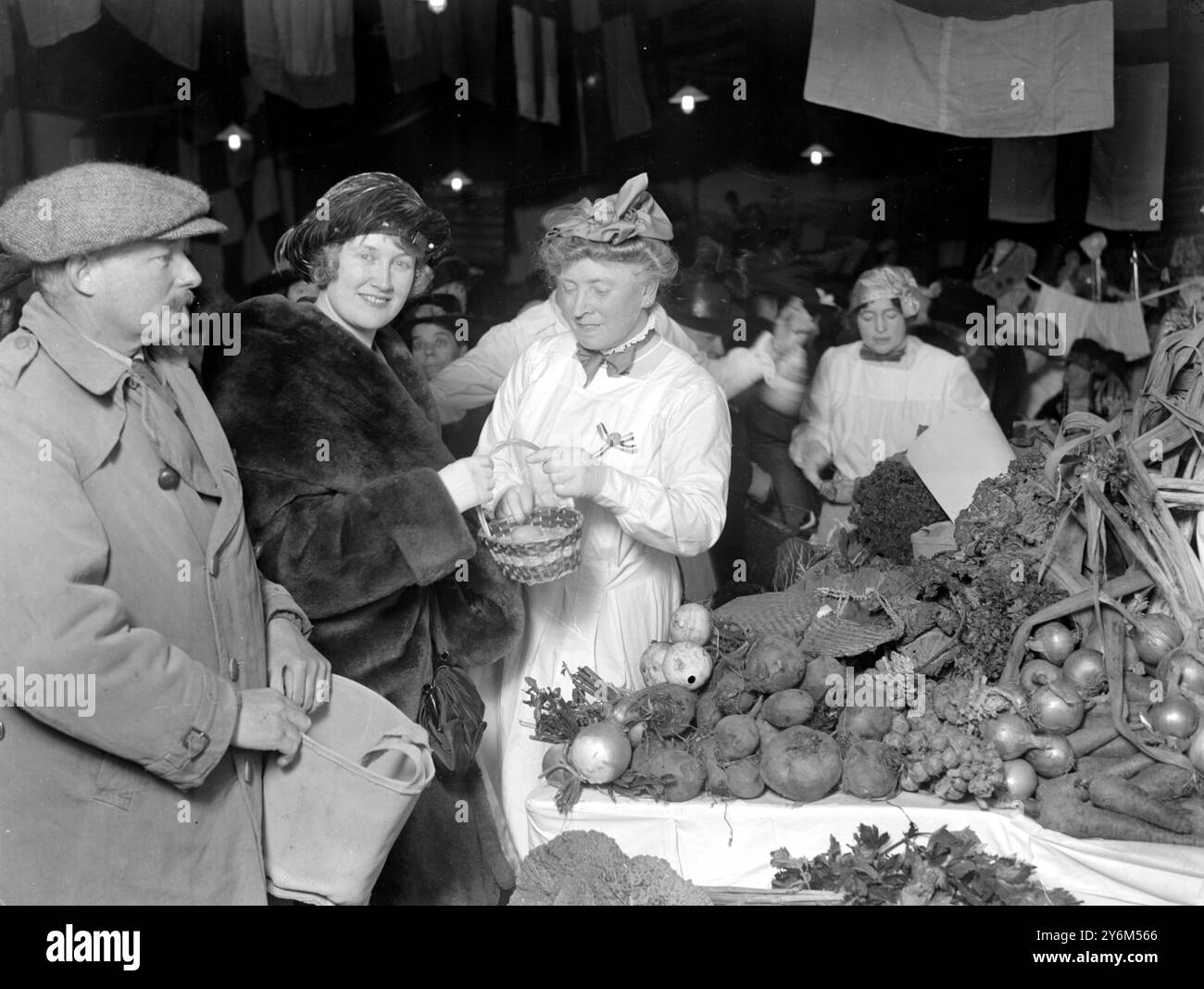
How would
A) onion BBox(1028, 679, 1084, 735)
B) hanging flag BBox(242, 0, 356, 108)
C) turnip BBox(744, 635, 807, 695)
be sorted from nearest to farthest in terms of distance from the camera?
onion BBox(1028, 679, 1084, 735)
turnip BBox(744, 635, 807, 695)
hanging flag BBox(242, 0, 356, 108)

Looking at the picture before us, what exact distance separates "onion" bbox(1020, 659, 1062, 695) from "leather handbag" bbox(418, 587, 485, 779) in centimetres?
161

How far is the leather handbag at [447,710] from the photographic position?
3900 millimetres

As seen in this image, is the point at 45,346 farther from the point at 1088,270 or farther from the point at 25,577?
the point at 1088,270

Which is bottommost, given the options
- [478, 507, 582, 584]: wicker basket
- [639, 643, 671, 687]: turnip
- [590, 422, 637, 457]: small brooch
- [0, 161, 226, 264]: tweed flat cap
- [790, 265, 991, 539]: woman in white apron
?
[639, 643, 671, 687]: turnip

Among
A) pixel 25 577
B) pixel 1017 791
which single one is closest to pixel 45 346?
pixel 25 577

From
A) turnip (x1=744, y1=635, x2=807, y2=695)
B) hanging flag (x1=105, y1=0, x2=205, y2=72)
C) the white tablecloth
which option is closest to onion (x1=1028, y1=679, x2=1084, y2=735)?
the white tablecloth

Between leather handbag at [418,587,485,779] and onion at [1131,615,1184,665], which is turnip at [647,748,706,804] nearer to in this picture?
leather handbag at [418,587,485,779]

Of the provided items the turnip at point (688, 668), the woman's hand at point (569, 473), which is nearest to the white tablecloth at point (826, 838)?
the turnip at point (688, 668)

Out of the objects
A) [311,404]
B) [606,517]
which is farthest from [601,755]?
[311,404]

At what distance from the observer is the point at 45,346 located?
2.97m

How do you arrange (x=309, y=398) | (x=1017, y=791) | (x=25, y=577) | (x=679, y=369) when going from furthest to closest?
(x=679, y=369) < (x=309, y=398) < (x=1017, y=791) < (x=25, y=577)

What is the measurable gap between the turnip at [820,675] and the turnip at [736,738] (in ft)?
0.63

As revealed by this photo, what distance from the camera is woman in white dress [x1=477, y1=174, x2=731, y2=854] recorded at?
159 inches

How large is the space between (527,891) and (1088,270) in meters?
3.85
